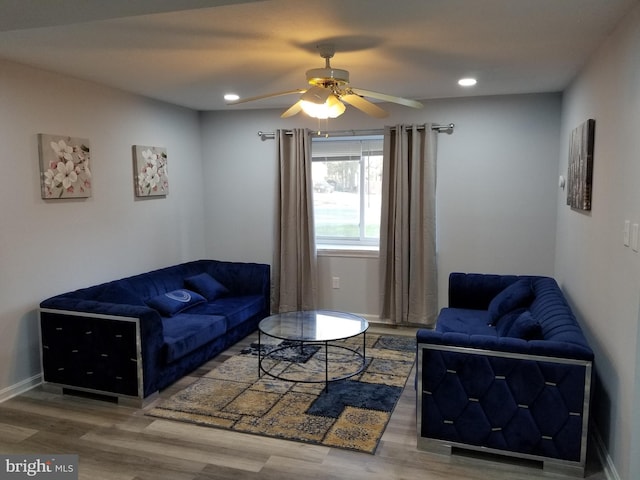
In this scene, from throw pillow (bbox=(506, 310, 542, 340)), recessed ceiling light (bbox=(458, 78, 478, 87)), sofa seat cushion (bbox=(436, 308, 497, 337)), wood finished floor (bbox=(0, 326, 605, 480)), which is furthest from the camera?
recessed ceiling light (bbox=(458, 78, 478, 87))

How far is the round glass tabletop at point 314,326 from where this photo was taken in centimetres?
368

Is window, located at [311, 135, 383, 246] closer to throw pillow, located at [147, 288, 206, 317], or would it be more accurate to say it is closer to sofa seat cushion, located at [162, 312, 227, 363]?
throw pillow, located at [147, 288, 206, 317]

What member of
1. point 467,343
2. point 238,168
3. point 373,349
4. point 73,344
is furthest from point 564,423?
point 238,168

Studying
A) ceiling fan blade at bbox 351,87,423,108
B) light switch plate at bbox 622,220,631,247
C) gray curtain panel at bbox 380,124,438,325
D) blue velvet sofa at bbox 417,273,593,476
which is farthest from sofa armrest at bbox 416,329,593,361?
gray curtain panel at bbox 380,124,438,325

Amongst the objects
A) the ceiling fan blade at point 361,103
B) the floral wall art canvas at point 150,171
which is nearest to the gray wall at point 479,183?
the floral wall art canvas at point 150,171

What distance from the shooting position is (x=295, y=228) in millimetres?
5445

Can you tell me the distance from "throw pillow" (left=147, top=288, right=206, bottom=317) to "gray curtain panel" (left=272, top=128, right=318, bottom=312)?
105 centimetres

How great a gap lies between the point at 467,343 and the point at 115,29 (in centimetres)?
258

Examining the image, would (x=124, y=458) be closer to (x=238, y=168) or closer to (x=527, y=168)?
(x=238, y=168)

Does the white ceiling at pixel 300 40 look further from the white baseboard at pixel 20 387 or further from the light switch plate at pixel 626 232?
the white baseboard at pixel 20 387

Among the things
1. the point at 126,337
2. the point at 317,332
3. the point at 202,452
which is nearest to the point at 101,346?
the point at 126,337

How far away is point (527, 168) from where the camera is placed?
191 inches

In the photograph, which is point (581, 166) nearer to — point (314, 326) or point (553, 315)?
point (553, 315)

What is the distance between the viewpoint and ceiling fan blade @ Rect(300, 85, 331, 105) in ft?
9.80
